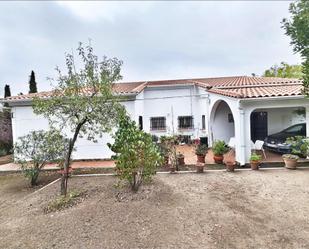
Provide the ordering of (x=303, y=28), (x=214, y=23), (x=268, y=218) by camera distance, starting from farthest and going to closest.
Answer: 1. (x=214, y=23)
2. (x=303, y=28)
3. (x=268, y=218)

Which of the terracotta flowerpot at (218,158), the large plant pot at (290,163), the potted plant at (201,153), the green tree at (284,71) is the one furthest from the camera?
the green tree at (284,71)

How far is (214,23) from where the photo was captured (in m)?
18.3

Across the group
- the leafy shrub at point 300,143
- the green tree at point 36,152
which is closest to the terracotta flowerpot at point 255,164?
the leafy shrub at point 300,143

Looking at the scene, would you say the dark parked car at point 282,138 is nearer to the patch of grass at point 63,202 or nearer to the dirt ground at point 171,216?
the dirt ground at point 171,216

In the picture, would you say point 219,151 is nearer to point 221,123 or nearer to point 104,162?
point 221,123

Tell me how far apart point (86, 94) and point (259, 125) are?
42.7 ft

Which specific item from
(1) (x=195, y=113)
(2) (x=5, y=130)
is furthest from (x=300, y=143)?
(2) (x=5, y=130)

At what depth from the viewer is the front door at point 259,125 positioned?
16.0 meters

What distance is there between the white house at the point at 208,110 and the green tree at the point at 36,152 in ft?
11.7

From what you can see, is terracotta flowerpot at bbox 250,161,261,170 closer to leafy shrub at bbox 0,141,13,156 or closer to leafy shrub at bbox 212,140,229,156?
leafy shrub at bbox 212,140,229,156

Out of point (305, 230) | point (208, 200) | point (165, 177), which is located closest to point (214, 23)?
point (165, 177)

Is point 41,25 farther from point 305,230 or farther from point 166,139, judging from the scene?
point 305,230

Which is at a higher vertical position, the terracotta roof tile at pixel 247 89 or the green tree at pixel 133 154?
the terracotta roof tile at pixel 247 89

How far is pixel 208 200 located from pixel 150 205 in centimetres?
190
